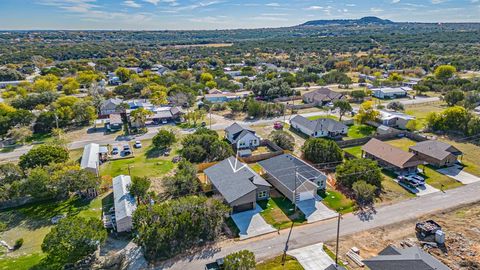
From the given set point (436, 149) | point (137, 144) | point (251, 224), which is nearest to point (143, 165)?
point (137, 144)

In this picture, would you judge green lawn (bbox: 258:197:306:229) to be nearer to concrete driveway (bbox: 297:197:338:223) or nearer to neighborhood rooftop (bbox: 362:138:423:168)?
concrete driveway (bbox: 297:197:338:223)

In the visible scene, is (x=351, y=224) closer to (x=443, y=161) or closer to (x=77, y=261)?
(x=443, y=161)

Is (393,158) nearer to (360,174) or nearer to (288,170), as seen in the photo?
(360,174)

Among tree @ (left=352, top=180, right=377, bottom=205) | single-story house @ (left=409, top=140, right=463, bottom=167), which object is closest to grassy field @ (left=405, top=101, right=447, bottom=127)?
single-story house @ (left=409, top=140, right=463, bottom=167)

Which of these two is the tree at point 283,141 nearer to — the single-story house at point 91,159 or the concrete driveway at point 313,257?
the concrete driveway at point 313,257

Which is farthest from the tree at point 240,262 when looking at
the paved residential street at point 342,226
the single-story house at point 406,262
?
the single-story house at point 406,262

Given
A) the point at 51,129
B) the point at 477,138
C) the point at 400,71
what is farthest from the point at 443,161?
the point at 400,71
